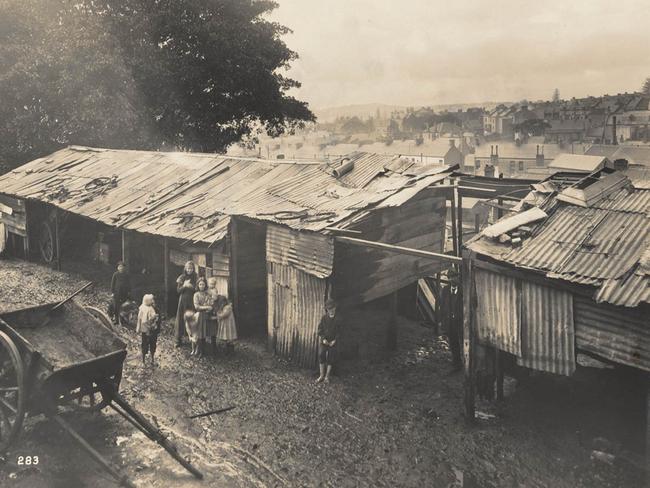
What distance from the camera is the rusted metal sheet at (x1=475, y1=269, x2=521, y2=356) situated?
859 cm

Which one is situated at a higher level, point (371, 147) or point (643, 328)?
point (371, 147)

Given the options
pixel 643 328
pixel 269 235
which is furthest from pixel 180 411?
pixel 643 328

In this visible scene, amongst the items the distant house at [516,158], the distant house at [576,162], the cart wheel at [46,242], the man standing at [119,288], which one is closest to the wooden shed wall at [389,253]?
the man standing at [119,288]

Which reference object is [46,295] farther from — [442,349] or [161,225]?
[442,349]

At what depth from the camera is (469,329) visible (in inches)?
359

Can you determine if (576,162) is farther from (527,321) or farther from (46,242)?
(527,321)

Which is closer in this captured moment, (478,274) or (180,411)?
(478,274)

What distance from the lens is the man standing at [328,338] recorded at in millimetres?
10828

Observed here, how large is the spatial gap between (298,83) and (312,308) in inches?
1031

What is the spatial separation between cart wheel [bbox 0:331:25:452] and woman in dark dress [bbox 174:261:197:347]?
14.9ft

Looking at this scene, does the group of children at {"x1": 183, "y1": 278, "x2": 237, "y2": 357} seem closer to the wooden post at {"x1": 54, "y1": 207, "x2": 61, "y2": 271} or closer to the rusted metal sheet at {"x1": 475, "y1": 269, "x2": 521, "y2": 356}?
the rusted metal sheet at {"x1": 475, "y1": 269, "x2": 521, "y2": 356}

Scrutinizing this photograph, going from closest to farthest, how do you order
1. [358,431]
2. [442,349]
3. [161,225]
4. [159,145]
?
[358,431] → [442,349] → [161,225] → [159,145]

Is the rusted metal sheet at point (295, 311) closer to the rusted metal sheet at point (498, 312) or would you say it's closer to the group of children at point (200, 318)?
the group of children at point (200, 318)

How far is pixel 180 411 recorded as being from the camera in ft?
32.6
